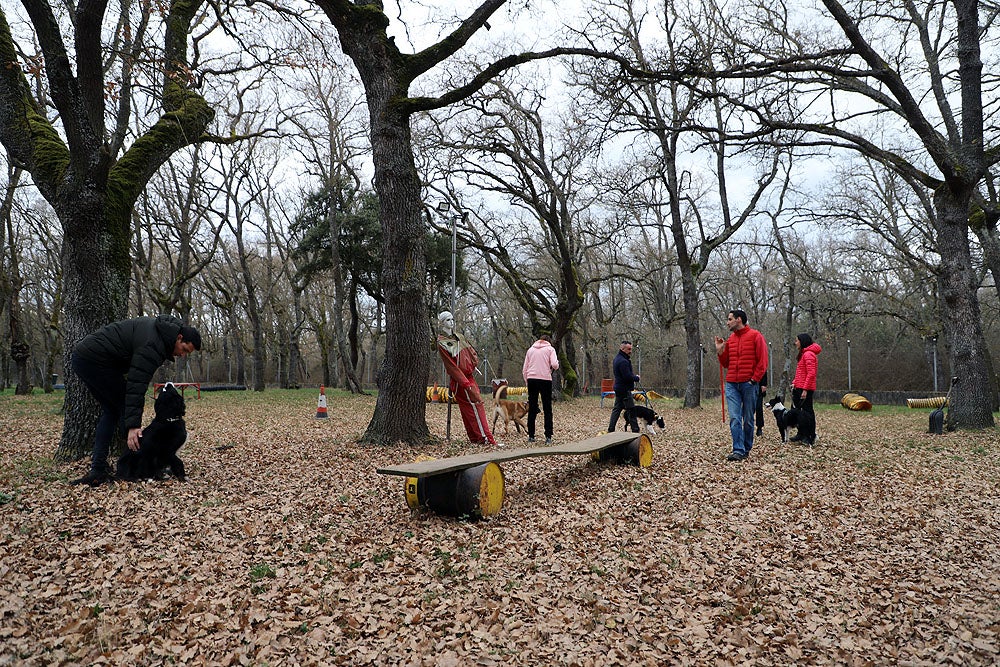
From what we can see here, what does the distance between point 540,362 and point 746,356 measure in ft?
10.1

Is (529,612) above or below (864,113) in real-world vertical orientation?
below

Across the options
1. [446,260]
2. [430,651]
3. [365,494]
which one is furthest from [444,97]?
[446,260]

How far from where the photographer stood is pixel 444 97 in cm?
848

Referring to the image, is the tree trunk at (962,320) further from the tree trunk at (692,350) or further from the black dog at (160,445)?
the black dog at (160,445)

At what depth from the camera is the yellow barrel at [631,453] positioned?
7574mm

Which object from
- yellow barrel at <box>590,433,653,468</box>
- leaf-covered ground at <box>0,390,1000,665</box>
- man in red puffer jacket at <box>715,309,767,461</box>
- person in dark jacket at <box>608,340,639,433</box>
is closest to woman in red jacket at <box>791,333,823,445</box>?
man in red puffer jacket at <box>715,309,767,461</box>

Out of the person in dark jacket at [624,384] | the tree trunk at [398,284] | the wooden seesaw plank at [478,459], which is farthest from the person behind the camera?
the person in dark jacket at [624,384]

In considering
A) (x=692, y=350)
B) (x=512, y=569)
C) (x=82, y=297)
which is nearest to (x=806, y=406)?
(x=512, y=569)

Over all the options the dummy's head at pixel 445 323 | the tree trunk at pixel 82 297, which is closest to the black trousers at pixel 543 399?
the dummy's head at pixel 445 323

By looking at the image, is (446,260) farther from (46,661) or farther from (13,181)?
(46,661)

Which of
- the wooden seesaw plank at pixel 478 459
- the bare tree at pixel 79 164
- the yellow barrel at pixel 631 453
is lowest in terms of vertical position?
the yellow barrel at pixel 631 453

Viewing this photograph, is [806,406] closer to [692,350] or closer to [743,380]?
[743,380]

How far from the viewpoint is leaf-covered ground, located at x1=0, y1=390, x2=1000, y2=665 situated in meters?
3.30

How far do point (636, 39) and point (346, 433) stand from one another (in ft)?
41.2
